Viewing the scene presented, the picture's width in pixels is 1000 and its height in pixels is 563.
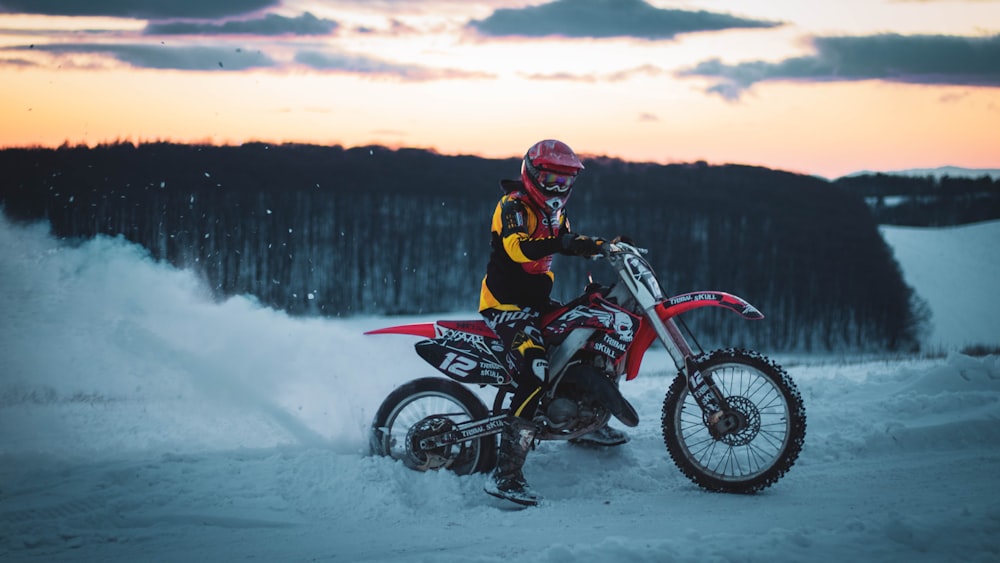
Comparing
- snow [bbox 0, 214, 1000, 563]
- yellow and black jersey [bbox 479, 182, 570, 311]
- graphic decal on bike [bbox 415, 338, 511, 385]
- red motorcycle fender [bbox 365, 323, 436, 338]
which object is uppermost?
yellow and black jersey [bbox 479, 182, 570, 311]

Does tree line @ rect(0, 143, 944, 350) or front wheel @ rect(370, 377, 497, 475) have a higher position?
tree line @ rect(0, 143, 944, 350)

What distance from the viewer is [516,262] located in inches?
219

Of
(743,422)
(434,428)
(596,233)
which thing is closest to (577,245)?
(743,422)

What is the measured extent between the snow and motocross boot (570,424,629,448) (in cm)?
8

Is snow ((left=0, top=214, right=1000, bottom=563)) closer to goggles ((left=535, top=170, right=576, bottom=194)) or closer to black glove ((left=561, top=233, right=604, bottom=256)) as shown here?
black glove ((left=561, top=233, right=604, bottom=256))

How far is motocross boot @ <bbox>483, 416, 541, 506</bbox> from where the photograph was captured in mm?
5094

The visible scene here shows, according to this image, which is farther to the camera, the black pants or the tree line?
the tree line

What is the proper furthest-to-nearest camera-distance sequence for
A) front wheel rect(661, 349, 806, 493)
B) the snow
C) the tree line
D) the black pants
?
the tree line
the black pants
front wheel rect(661, 349, 806, 493)
the snow

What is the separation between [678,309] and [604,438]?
1.48m

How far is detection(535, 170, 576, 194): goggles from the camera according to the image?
542 centimetres

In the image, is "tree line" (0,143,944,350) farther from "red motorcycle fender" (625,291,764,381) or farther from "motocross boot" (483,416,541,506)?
"red motorcycle fender" (625,291,764,381)

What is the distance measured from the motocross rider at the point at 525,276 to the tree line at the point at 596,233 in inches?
659

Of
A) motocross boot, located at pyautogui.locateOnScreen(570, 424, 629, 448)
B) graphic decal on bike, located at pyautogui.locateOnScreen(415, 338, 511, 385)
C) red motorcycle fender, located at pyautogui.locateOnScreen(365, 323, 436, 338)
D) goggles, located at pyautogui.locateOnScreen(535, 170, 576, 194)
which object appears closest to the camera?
goggles, located at pyautogui.locateOnScreen(535, 170, 576, 194)

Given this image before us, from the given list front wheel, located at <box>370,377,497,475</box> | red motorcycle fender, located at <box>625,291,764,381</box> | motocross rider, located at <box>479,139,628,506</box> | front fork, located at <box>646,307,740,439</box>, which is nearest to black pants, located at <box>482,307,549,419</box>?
motocross rider, located at <box>479,139,628,506</box>
